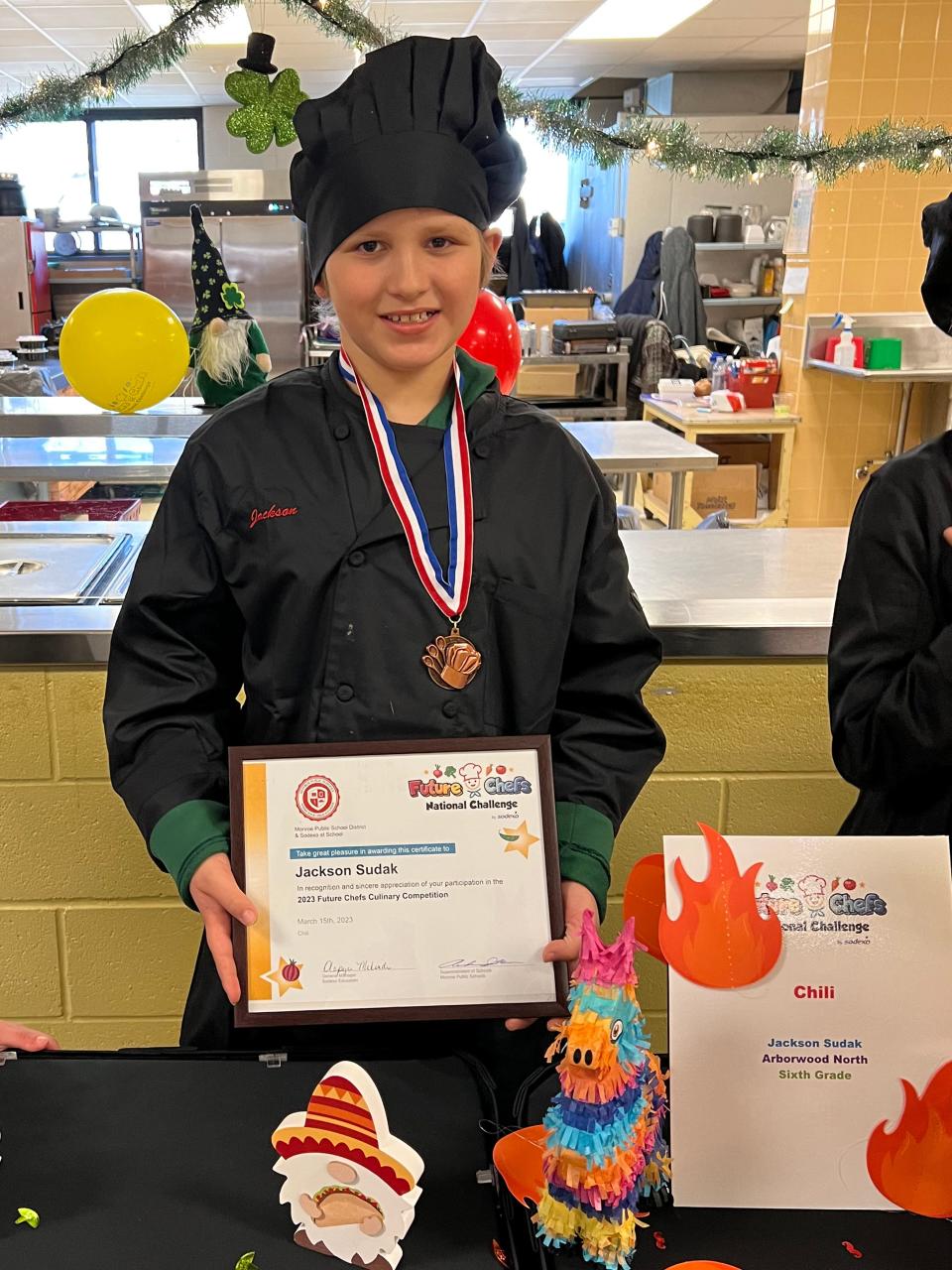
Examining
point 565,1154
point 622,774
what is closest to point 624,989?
point 565,1154

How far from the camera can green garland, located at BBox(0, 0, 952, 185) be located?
1.51 metres

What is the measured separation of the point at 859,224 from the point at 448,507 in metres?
4.72

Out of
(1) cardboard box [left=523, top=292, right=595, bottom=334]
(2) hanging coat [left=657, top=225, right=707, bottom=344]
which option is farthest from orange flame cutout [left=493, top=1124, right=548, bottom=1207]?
(2) hanging coat [left=657, top=225, right=707, bottom=344]

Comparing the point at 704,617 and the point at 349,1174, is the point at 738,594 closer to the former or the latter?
the point at 704,617

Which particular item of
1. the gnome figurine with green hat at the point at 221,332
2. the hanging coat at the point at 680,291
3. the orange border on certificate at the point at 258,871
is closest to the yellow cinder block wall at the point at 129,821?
the orange border on certificate at the point at 258,871

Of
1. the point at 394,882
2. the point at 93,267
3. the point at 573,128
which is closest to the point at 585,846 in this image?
the point at 394,882

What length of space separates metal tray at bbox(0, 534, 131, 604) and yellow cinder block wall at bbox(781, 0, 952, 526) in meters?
3.94

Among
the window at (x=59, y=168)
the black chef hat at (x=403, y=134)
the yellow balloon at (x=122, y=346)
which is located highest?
the window at (x=59, y=168)

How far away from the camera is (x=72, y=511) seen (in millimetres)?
2115

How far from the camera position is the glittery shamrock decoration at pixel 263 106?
1453 millimetres

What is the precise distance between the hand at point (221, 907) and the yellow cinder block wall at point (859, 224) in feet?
15.0

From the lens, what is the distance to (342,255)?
3.11ft
